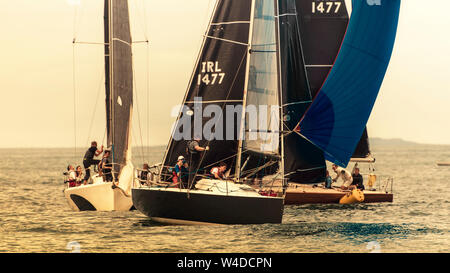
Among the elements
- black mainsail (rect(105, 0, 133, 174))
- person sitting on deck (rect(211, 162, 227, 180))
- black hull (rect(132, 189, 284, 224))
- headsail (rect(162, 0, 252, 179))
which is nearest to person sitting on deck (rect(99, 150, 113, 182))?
black mainsail (rect(105, 0, 133, 174))

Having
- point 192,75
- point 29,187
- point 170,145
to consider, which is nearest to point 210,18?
point 192,75

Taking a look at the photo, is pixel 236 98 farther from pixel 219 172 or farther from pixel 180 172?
pixel 180 172

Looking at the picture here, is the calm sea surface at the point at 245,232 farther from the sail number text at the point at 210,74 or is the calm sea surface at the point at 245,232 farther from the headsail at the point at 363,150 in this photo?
the sail number text at the point at 210,74

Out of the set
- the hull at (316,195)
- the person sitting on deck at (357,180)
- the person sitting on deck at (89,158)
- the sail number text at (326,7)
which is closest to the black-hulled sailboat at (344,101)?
the hull at (316,195)

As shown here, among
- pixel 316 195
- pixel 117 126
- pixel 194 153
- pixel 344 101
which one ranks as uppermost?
pixel 344 101

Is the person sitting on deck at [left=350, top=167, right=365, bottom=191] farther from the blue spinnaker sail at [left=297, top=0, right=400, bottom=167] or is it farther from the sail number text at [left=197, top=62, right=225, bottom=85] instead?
the sail number text at [left=197, top=62, right=225, bottom=85]

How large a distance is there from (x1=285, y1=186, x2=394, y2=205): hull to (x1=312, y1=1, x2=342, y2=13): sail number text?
7.86m

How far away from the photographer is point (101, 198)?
88.0ft

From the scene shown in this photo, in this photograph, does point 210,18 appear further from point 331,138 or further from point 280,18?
point 331,138

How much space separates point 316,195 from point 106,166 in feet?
26.1

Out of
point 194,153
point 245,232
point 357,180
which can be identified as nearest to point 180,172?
point 194,153

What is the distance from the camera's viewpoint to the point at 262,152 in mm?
23875

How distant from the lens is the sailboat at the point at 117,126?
88.2 ft
